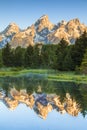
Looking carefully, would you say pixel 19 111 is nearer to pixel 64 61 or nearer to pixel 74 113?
pixel 74 113

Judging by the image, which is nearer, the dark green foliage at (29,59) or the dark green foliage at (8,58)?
the dark green foliage at (29,59)

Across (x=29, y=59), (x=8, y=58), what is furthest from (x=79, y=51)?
(x=8, y=58)

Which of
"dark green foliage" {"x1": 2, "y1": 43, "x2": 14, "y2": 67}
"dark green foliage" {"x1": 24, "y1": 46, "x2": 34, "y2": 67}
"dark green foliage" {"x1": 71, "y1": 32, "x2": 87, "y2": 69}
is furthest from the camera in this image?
"dark green foliage" {"x1": 2, "y1": 43, "x2": 14, "y2": 67}

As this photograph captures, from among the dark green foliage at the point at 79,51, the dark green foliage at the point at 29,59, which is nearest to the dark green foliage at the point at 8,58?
the dark green foliage at the point at 29,59

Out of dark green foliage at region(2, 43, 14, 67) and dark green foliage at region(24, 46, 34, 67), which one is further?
dark green foliage at region(2, 43, 14, 67)

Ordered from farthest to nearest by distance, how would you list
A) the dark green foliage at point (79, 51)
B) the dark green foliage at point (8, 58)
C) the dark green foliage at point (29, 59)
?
the dark green foliage at point (8, 58)
the dark green foliage at point (29, 59)
the dark green foliage at point (79, 51)

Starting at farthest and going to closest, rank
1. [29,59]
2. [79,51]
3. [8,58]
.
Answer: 1. [8,58]
2. [29,59]
3. [79,51]

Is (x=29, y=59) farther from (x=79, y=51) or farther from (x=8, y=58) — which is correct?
(x=79, y=51)

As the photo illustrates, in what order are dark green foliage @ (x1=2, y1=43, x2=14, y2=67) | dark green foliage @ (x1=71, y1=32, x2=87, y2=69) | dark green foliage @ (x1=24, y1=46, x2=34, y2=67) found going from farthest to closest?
dark green foliage @ (x1=2, y1=43, x2=14, y2=67) → dark green foliage @ (x1=24, y1=46, x2=34, y2=67) → dark green foliage @ (x1=71, y1=32, x2=87, y2=69)

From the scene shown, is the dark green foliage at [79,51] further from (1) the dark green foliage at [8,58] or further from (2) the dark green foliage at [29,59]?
(1) the dark green foliage at [8,58]

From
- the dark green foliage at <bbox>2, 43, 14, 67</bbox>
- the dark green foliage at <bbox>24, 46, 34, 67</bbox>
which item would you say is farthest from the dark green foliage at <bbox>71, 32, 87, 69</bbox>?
the dark green foliage at <bbox>2, 43, 14, 67</bbox>

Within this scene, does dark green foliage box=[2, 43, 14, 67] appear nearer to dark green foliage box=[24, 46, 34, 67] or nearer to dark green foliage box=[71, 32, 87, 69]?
dark green foliage box=[24, 46, 34, 67]

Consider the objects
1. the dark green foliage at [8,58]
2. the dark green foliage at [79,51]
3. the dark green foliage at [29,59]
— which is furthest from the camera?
the dark green foliage at [8,58]

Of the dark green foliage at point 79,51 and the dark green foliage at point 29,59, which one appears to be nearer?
the dark green foliage at point 79,51
